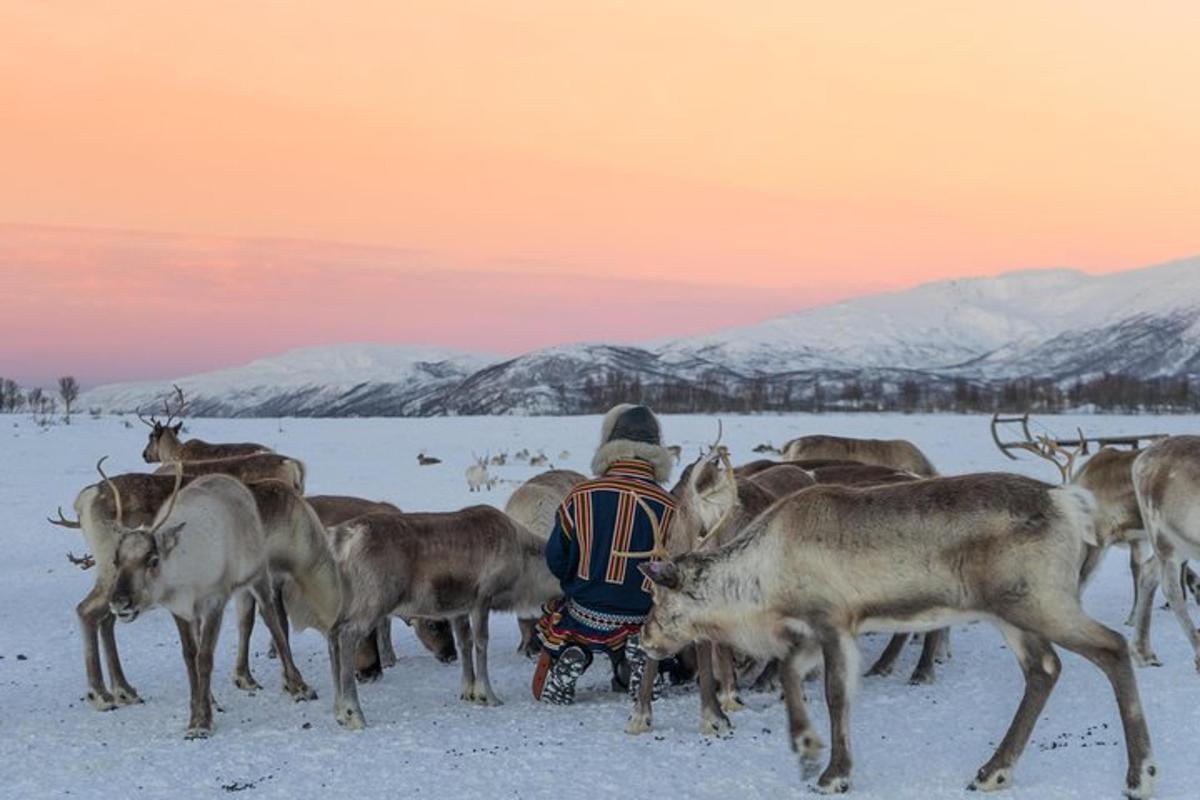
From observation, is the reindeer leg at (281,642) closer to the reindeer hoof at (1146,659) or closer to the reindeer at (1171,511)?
the reindeer hoof at (1146,659)

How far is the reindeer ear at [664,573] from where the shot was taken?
7375mm

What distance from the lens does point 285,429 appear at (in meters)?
49.0

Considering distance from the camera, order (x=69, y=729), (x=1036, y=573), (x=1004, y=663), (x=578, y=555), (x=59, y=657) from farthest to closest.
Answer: (x=59, y=657), (x=1004, y=663), (x=578, y=555), (x=69, y=729), (x=1036, y=573)

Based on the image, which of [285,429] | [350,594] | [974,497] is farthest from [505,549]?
[285,429]

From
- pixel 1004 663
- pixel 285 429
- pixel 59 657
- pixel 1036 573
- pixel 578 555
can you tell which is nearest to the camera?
pixel 1036 573

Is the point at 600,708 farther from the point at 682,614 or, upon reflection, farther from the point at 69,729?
the point at 69,729

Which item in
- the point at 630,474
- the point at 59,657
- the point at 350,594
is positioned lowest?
the point at 59,657

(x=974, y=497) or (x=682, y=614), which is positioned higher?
(x=974, y=497)

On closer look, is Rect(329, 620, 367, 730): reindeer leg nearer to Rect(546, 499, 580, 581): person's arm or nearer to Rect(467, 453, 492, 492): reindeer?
Rect(546, 499, 580, 581): person's arm

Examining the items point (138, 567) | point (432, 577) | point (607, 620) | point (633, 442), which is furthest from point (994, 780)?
point (138, 567)

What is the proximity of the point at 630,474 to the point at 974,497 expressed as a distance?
307 cm

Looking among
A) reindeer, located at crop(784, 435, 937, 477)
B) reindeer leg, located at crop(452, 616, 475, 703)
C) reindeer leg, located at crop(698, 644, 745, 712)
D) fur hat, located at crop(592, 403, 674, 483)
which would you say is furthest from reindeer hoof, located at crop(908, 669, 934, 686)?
→ reindeer, located at crop(784, 435, 937, 477)

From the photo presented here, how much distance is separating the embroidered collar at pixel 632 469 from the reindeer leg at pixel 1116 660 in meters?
3.50

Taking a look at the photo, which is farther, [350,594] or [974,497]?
[350,594]
